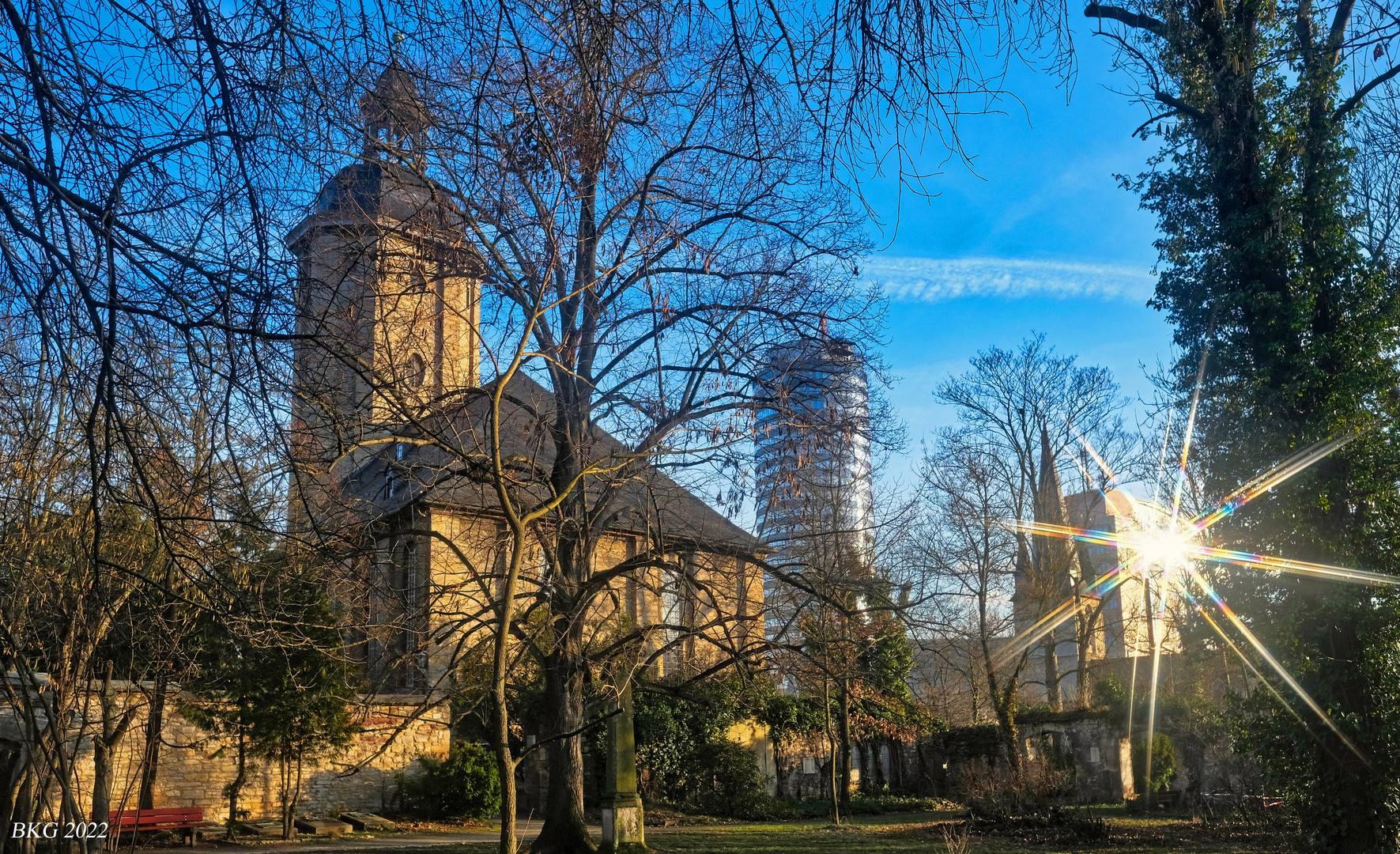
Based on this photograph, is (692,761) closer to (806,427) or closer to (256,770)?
(256,770)

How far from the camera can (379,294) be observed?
19.5ft

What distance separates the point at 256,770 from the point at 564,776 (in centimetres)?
778

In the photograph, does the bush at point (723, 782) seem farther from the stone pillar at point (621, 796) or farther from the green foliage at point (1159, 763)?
the stone pillar at point (621, 796)

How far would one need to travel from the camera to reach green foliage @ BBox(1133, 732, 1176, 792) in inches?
774

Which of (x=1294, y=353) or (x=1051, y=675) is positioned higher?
(x=1294, y=353)

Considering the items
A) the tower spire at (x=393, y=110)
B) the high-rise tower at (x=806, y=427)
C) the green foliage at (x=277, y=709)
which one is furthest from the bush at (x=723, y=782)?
the tower spire at (x=393, y=110)

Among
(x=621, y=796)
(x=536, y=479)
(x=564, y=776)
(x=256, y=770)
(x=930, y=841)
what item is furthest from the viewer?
(x=256, y=770)

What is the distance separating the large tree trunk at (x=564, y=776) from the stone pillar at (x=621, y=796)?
68cm

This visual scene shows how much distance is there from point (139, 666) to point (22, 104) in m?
11.8

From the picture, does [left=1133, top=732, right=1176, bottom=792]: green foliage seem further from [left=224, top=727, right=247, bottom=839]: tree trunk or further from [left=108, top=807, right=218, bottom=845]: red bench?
[left=108, top=807, right=218, bottom=845]: red bench

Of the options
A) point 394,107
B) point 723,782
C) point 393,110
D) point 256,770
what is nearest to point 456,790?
point 256,770

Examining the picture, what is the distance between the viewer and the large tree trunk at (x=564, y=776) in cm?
1166

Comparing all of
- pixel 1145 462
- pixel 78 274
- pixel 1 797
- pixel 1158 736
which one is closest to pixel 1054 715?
pixel 1158 736

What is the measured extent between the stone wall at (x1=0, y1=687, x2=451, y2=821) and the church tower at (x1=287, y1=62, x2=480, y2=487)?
7.21 meters
